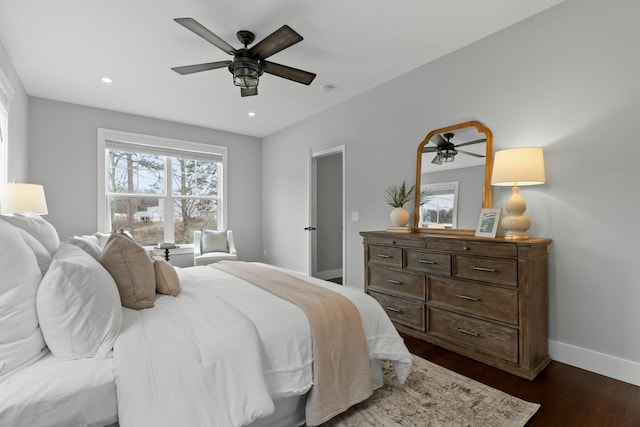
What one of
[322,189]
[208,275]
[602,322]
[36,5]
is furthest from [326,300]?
[322,189]

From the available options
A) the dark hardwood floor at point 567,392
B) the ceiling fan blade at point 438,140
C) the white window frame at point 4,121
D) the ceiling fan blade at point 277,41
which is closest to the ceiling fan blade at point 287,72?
the ceiling fan blade at point 277,41

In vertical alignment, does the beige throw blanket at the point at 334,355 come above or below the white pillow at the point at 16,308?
below

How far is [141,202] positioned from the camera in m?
4.91

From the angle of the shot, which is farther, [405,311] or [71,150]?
[71,150]

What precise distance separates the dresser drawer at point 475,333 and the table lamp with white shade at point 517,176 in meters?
0.71

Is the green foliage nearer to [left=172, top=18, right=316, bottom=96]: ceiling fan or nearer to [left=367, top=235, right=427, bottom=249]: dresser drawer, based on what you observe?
[left=367, top=235, right=427, bottom=249]: dresser drawer

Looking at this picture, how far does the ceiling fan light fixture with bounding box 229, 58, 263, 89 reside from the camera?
99.2 inches

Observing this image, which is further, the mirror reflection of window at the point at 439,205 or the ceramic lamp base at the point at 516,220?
the mirror reflection of window at the point at 439,205

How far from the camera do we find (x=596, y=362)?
218 cm

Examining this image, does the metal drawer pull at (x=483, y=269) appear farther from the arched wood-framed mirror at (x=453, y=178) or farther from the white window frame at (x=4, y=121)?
the white window frame at (x=4, y=121)

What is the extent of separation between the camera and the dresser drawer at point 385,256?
116 inches

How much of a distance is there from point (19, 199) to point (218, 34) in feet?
7.25

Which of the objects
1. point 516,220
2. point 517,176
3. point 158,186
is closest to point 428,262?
point 516,220

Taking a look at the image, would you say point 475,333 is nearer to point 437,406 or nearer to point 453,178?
point 437,406
